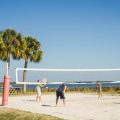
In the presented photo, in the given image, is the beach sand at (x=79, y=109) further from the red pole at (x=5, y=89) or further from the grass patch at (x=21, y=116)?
the grass patch at (x=21, y=116)

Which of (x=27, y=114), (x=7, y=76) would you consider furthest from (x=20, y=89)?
(x=27, y=114)

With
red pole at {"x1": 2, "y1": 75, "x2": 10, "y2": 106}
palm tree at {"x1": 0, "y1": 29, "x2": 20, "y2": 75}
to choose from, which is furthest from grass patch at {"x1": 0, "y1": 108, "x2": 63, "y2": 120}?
palm tree at {"x1": 0, "y1": 29, "x2": 20, "y2": 75}

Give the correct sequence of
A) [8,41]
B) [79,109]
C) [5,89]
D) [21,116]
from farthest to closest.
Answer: [8,41] < [5,89] < [79,109] < [21,116]

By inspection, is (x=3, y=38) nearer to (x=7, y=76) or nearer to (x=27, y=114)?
(x=7, y=76)

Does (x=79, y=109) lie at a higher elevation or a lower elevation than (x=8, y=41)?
lower

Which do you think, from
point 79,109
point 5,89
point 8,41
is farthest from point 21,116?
point 8,41

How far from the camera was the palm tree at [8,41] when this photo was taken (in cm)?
4994

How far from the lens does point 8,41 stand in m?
50.8

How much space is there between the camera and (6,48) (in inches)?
1984

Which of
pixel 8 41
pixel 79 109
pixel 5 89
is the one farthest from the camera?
pixel 8 41

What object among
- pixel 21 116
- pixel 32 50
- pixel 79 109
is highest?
pixel 32 50

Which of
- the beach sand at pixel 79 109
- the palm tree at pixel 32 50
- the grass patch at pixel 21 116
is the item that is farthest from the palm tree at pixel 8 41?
the grass patch at pixel 21 116

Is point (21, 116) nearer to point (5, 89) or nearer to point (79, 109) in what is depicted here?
point (79, 109)

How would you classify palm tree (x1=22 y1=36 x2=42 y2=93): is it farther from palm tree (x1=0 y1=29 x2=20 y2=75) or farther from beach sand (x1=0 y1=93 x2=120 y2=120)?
beach sand (x1=0 y1=93 x2=120 y2=120)
